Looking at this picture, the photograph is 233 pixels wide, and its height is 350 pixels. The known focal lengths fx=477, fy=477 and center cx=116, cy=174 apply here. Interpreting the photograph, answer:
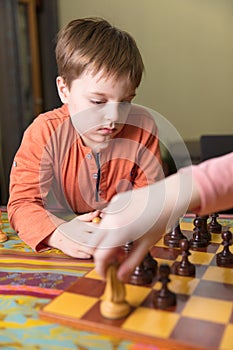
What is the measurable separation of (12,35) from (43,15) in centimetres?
71

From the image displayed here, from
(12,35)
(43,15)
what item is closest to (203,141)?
(12,35)

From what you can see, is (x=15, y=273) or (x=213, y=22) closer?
(x=15, y=273)

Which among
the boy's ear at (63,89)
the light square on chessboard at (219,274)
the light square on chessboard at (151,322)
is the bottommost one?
the light square on chessboard at (219,274)

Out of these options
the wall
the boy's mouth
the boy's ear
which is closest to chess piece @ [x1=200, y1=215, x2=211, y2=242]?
the boy's mouth

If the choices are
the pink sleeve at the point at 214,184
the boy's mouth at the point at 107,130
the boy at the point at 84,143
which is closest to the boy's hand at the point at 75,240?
the boy at the point at 84,143

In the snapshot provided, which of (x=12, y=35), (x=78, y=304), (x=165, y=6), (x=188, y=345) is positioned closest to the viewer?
(x=188, y=345)

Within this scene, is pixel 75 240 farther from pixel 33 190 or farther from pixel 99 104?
pixel 99 104

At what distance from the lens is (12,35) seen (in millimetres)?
3336

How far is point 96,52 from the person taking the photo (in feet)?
4.08

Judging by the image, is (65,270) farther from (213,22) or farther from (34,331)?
(213,22)

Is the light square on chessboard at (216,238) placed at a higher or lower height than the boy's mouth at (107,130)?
lower

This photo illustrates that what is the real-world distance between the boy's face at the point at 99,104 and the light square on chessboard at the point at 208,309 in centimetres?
57

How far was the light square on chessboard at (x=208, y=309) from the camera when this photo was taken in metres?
0.73

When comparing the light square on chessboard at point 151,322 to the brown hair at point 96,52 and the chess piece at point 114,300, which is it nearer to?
the chess piece at point 114,300
